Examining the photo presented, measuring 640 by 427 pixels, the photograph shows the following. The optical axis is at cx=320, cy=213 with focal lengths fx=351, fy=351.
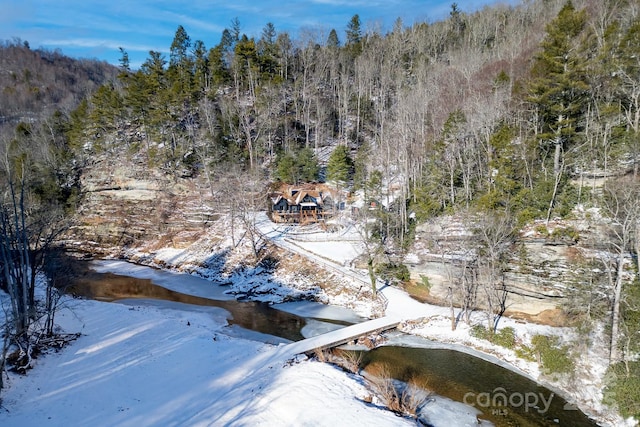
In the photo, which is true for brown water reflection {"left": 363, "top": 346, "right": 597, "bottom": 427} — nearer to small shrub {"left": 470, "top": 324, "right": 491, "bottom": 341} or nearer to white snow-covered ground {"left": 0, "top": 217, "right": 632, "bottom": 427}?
white snow-covered ground {"left": 0, "top": 217, "right": 632, "bottom": 427}

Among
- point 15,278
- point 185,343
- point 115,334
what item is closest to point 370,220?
point 185,343

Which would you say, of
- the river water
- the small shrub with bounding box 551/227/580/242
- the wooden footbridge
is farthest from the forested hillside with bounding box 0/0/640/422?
the wooden footbridge

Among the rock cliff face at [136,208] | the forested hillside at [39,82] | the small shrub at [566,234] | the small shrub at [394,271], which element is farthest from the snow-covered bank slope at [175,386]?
the forested hillside at [39,82]

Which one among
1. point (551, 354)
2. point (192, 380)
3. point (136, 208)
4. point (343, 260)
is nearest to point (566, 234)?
point (551, 354)

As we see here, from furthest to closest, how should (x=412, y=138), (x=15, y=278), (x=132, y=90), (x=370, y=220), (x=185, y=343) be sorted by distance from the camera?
(x=132, y=90) → (x=412, y=138) → (x=370, y=220) → (x=185, y=343) → (x=15, y=278)

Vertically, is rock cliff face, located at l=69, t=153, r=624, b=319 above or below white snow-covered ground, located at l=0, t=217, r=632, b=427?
above

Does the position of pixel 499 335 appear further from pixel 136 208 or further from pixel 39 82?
pixel 39 82

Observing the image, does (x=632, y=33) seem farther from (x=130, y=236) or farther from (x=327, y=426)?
(x=130, y=236)
